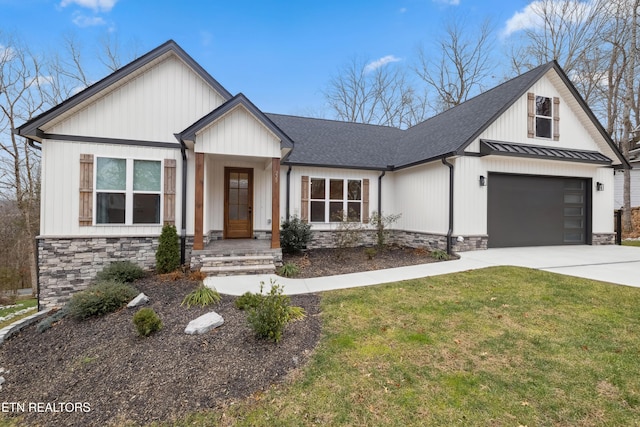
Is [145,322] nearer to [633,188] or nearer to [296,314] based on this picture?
[296,314]

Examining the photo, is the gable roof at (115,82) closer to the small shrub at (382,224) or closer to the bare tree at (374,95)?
the small shrub at (382,224)

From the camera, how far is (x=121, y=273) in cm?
687

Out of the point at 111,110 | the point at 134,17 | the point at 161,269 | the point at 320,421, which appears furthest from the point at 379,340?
the point at 134,17

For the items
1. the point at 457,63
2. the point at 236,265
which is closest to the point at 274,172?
the point at 236,265

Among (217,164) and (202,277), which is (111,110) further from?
(202,277)

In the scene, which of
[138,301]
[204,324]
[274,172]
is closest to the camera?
[204,324]

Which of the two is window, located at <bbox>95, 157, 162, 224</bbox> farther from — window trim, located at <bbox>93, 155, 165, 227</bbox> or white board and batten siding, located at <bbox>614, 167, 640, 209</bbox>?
white board and batten siding, located at <bbox>614, 167, 640, 209</bbox>

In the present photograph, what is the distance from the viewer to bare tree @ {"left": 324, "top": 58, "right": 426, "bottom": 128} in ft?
73.8

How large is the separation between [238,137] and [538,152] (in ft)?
30.4

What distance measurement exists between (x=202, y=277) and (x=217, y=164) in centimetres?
440

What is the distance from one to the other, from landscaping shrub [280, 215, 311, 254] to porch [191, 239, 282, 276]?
1635 millimetres

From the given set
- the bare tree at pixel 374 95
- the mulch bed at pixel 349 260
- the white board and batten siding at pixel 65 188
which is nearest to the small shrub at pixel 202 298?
the mulch bed at pixel 349 260

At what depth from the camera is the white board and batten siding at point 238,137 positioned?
7.19 metres

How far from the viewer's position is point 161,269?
7.20 metres
